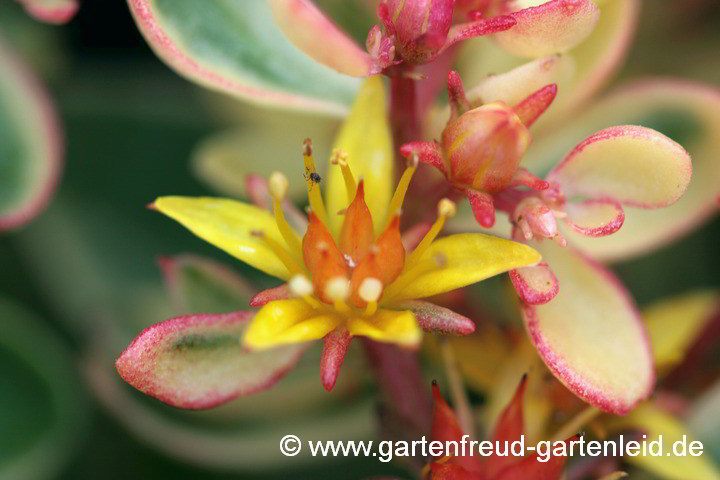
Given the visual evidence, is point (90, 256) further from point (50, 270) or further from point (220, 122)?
point (220, 122)

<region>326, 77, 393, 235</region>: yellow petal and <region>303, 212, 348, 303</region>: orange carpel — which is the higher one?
<region>326, 77, 393, 235</region>: yellow petal

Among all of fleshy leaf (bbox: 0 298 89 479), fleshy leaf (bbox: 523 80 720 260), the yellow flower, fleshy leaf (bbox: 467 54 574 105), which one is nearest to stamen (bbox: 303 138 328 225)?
the yellow flower

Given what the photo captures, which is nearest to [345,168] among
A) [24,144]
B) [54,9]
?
[54,9]

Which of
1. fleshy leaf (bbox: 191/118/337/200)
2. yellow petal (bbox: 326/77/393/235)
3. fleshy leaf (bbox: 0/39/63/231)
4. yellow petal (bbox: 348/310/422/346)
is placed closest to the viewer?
yellow petal (bbox: 348/310/422/346)

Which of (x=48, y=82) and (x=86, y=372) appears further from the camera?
(x=48, y=82)

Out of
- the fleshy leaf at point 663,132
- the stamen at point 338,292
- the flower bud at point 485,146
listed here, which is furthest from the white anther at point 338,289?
the fleshy leaf at point 663,132

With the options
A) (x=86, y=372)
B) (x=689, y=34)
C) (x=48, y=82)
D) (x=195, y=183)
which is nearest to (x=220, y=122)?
(x=195, y=183)

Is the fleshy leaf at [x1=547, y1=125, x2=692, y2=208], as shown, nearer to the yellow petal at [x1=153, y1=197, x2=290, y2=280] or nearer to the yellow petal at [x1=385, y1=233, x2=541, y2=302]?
the yellow petal at [x1=385, y1=233, x2=541, y2=302]
